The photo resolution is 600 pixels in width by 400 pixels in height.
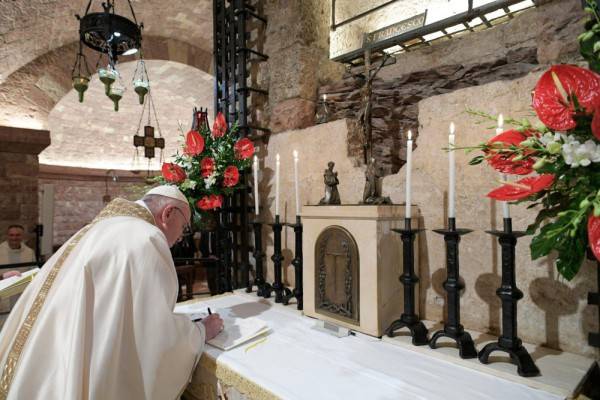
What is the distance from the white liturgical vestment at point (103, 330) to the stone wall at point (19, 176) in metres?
4.89

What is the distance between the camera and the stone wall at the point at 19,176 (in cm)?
503

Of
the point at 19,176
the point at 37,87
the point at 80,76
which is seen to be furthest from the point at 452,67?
the point at 19,176

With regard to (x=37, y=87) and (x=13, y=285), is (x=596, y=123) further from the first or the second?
(x=37, y=87)

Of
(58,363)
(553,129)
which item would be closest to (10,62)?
(58,363)

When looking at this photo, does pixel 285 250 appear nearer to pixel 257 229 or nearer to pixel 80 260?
pixel 257 229

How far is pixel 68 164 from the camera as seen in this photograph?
28.2ft

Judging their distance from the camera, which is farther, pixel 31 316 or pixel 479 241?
pixel 479 241

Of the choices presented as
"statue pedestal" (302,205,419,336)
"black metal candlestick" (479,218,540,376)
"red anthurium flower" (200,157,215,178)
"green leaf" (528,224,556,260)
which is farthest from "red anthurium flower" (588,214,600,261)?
"red anthurium flower" (200,157,215,178)

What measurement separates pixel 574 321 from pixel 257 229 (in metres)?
1.79

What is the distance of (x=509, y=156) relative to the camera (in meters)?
1.09

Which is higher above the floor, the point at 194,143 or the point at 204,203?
the point at 194,143

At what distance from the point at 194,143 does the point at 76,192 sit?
8.23 metres

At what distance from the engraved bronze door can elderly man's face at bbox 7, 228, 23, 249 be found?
4720 millimetres

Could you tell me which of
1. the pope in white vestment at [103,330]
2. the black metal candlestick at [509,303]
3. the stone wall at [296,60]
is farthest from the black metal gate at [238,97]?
the black metal candlestick at [509,303]
